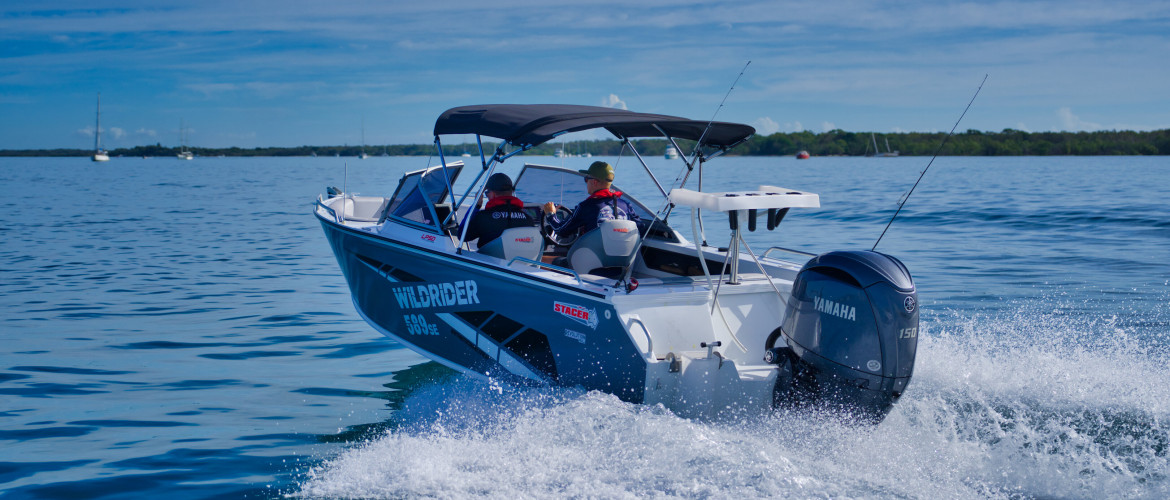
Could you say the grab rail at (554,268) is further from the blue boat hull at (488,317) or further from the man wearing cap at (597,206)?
the man wearing cap at (597,206)

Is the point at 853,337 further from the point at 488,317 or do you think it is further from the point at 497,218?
the point at 497,218

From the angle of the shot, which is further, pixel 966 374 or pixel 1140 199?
pixel 1140 199

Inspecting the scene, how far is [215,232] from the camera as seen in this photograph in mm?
16516

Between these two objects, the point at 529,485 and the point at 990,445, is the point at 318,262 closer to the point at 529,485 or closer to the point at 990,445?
the point at 529,485

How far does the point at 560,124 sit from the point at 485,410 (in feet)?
5.96

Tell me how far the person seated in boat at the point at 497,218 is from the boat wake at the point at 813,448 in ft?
3.65

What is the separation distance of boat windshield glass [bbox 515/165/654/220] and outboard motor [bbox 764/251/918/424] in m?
3.29

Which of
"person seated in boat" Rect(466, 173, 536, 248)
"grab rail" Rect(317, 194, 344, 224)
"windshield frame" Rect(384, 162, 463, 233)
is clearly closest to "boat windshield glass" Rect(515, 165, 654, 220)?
"windshield frame" Rect(384, 162, 463, 233)

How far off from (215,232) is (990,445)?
15.5 m

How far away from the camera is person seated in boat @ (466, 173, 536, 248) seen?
18.8 feet

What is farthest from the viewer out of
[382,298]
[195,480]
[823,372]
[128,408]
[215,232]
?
[215,232]

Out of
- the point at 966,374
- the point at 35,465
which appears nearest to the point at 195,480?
the point at 35,465

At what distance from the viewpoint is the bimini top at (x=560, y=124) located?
521cm

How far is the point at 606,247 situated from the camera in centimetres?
521
